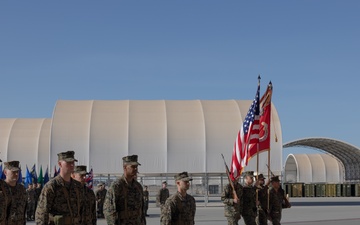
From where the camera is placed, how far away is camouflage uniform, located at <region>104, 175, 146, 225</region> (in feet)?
28.9

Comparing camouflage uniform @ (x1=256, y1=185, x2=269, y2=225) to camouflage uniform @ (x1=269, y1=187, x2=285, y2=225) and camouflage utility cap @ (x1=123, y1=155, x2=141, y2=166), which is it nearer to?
camouflage uniform @ (x1=269, y1=187, x2=285, y2=225)

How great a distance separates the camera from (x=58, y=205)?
7.32 metres

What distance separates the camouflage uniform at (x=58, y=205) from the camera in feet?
23.8

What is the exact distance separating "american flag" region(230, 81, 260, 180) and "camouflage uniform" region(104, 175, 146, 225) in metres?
7.02

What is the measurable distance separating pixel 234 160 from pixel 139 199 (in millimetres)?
7461

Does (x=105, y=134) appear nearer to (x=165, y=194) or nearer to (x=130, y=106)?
(x=130, y=106)

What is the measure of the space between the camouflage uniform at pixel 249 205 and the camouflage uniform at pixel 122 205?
5.85 meters

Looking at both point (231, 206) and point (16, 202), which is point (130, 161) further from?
point (231, 206)

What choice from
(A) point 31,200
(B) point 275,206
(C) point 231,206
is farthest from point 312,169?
(C) point 231,206

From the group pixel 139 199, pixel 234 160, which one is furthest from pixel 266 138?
pixel 139 199

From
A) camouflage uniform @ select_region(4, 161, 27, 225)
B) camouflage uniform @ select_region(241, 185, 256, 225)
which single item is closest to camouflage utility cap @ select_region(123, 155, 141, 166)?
camouflage uniform @ select_region(4, 161, 27, 225)

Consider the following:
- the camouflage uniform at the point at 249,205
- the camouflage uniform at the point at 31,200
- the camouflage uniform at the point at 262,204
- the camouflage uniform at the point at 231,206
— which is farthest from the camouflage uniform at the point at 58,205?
the camouflage uniform at the point at 31,200

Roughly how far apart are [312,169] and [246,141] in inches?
2707

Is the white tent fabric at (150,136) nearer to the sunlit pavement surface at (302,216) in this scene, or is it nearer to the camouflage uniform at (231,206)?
the sunlit pavement surface at (302,216)
